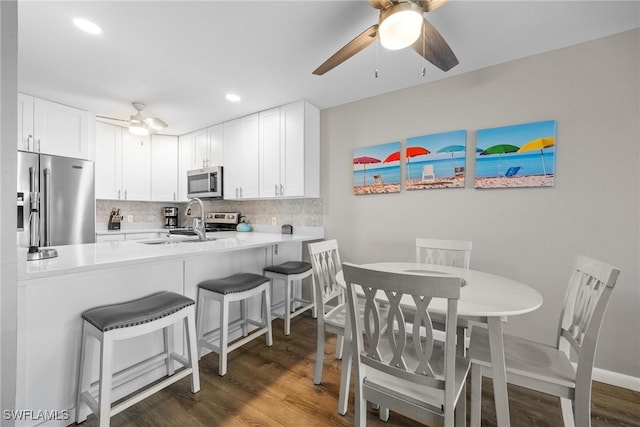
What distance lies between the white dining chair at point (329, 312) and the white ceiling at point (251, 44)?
151 centimetres

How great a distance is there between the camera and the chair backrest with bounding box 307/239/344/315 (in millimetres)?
1769

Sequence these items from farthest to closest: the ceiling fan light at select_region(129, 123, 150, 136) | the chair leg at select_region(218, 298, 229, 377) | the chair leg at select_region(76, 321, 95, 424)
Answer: the ceiling fan light at select_region(129, 123, 150, 136)
the chair leg at select_region(218, 298, 229, 377)
the chair leg at select_region(76, 321, 95, 424)

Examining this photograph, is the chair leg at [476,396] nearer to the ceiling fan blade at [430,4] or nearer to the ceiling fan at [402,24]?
the ceiling fan at [402,24]

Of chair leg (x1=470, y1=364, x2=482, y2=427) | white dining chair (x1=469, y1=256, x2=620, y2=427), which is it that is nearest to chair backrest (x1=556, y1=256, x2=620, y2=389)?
white dining chair (x1=469, y1=256, x2=620, y2=427)

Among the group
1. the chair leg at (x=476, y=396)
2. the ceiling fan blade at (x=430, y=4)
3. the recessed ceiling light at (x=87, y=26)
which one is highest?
the recessed ceiling light at (x=87, y=26)

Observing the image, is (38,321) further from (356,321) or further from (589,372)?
(589,372)

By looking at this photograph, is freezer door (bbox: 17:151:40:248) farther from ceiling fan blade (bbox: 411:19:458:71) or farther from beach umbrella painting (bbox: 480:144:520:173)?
beach umbrella painting (bbox: 480:144:520:173)

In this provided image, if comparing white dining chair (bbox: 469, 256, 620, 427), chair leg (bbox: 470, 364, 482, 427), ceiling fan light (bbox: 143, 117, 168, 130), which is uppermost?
ceiling fan light (bbox: 143, 117, 168, 130)

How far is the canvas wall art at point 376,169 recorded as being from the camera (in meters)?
2.68

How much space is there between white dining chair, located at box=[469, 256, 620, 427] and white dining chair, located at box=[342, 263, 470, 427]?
0.17 m

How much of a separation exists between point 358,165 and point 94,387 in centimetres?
268

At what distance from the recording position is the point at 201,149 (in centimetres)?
396

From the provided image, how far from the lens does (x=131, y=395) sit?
1647 mm

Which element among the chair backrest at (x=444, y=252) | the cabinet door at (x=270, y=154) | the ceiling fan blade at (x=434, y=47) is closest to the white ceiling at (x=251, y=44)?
the ceiling fan blade at (x=434, y=47)
